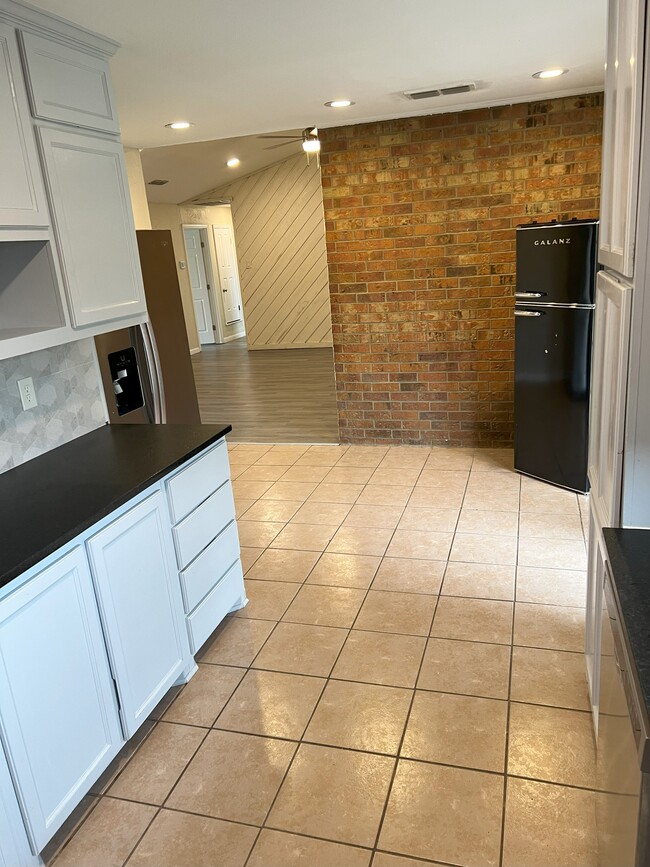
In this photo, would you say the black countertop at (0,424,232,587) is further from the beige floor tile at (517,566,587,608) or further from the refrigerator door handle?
the beige floor tile at (517,566,587,608)

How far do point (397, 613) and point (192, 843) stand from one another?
4.11ft

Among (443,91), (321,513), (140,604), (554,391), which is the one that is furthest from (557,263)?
(140,604)

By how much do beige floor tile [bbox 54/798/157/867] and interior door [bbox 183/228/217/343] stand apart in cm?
946

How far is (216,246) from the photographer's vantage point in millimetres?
11250

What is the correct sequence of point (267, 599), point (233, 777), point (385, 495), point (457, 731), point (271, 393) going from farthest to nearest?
point (271, 393)
point (385, 495)
point (267, 599)
point (457, 731)
point (233, 777)

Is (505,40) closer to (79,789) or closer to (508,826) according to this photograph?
(508,826)

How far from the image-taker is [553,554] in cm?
312

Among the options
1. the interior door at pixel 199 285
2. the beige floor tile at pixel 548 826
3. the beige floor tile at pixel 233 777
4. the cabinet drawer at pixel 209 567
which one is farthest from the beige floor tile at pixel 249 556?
the interior door at pixel 199 285

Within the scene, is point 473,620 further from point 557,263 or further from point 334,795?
point 557,263

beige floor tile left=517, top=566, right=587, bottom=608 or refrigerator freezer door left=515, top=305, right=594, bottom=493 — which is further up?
refrigerator freezer door left=515, top=305, right=594, bottom=493

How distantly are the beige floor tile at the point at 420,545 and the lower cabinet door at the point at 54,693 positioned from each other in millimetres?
1718

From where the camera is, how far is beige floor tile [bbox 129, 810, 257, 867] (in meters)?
1.67

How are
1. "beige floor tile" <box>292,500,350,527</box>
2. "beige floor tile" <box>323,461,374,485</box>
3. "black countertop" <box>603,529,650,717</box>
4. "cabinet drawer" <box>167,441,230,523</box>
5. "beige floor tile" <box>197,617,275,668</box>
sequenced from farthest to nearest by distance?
1. "beige floor tile" <box>323,461,374,485</box>
2. "beige floor tile" <box>292,500,350,527</box>
3. "beige floor tile" <box>197,617,275,668</box>
4. "cabinet drawer" <box>167,441,230,523</box>
5. "black countertop" <box>603,529,650,717</box>

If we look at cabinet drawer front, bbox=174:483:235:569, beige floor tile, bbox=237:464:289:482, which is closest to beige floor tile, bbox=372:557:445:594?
cabinet drawer front, bbox=174:483:235:569
